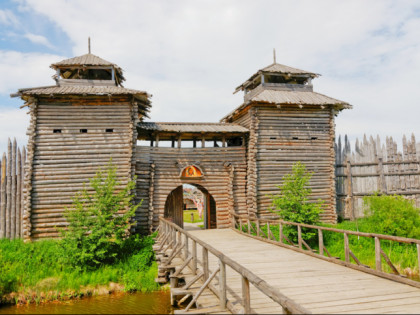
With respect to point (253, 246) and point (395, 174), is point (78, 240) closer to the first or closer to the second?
point (253, 246)

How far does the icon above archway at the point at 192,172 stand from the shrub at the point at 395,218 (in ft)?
29.2

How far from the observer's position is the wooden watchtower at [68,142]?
48.7ft

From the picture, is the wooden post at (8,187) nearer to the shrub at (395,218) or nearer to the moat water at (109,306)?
the moat water at (109,306)

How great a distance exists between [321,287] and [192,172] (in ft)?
38.5

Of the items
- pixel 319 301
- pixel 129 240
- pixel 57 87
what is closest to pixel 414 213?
pixel 319 301

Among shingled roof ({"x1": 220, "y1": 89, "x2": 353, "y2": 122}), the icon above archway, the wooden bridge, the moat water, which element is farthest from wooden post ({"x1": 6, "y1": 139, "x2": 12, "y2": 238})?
shingled roof ({"x1": 220, "y1": 89, "x2": 353, "y2": 122})

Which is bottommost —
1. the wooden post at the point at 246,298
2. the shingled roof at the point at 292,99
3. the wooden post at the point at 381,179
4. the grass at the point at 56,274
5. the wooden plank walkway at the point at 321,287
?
the grass at the point at 56,274

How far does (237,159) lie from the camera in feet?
60.2

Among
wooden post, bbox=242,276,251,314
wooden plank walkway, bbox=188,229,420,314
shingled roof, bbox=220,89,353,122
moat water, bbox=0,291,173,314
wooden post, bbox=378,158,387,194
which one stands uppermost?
shingled roof, bbox=220,89,353,122

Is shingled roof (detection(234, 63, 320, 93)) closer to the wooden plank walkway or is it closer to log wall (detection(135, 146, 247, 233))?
log wall (detection(135, 146, 247, 233))

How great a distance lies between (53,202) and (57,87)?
579cm

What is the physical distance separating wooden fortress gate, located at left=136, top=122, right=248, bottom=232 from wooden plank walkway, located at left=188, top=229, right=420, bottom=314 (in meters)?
7.75

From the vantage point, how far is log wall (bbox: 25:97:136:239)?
48.7ft

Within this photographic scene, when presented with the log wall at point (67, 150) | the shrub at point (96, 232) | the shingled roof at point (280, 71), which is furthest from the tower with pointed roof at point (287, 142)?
the shrub at point (96, 232)
